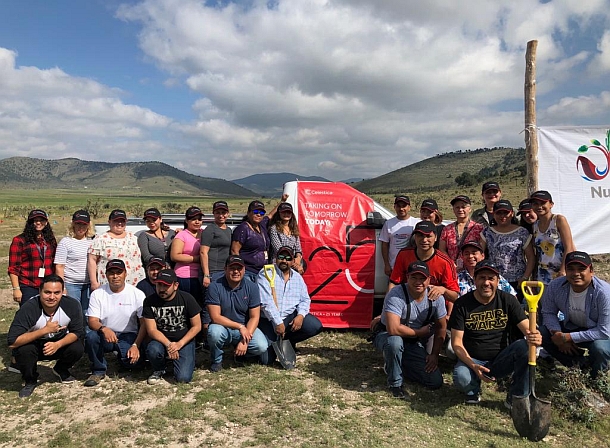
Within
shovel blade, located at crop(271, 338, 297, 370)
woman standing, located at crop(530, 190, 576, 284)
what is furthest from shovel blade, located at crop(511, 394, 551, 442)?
shovel blade, located at crop(271, 338, 297, 370)

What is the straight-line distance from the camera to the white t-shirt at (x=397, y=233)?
571cm

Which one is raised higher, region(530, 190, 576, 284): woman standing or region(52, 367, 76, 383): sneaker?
region(530, 190, 576, 284): woman standing

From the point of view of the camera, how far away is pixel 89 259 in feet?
17.6

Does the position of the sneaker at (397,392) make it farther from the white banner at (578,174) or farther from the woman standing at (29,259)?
the woman standing at (29,259)

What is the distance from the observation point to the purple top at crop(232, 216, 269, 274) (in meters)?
5.48

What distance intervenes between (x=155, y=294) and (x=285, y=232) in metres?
1.71

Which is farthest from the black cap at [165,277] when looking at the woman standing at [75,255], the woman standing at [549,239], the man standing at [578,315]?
the woman standing at [549,239]

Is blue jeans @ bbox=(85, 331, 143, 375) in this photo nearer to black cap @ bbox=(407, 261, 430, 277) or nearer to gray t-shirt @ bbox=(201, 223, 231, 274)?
gray t-shirt @ bbox=(201, 223, 231, 274)

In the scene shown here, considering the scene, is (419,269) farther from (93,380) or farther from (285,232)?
(93,380)

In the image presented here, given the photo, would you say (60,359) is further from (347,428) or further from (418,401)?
(418,401)

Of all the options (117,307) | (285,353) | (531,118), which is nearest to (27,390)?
(117,307)

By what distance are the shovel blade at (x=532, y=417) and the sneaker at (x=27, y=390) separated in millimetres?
4515

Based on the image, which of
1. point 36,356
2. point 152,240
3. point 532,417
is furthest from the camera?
point 152,240

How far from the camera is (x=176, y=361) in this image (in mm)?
4793
